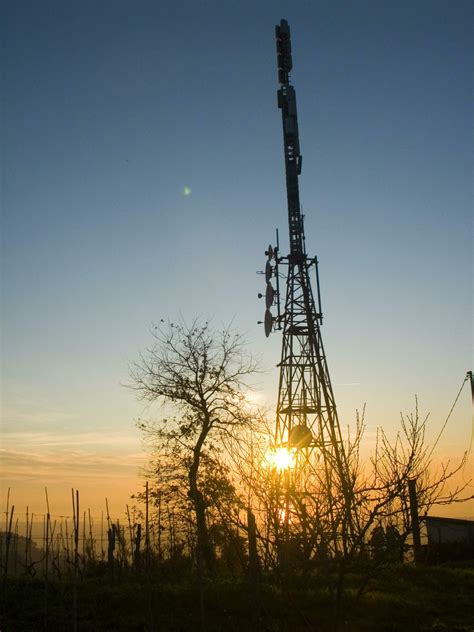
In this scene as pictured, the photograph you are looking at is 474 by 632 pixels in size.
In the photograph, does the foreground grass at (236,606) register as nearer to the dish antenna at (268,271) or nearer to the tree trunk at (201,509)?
the tree trunk at (201,509)

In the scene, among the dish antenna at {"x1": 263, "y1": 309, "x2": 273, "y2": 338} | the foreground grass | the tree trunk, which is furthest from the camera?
the dish antenna at {"x1": 263, "y1": 309, "x2": 273, "y2": 338}

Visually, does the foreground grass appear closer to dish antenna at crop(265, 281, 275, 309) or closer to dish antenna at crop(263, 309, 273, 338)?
dish antenna at crop(263, 309, 273, 338)

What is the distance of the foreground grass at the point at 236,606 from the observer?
1185 centimetres

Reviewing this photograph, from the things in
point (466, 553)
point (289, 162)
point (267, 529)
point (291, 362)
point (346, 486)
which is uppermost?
point (289, 162)

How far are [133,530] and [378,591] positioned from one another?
34.1ft

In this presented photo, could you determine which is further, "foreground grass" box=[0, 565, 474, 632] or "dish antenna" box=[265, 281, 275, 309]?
"dish antenna" box=[265, 281, 275, 309]

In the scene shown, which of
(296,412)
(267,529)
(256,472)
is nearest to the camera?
(267,529)

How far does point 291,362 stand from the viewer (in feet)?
79.5

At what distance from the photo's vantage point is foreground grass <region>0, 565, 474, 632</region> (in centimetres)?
1185

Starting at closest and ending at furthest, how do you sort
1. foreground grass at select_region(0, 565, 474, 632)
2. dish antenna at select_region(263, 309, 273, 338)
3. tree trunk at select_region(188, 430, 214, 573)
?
foreground grass at select_region(0, 565, 474, 632), tree trunk at select_region(188, 430, 214, 573), dish antenna at select_region(263, 309, 273, 338)

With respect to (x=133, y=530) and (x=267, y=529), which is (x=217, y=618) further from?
(x=133, y=530)

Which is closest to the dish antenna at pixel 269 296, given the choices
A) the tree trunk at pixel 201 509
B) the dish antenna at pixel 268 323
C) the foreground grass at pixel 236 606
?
the dish antenna at pixel 268 323

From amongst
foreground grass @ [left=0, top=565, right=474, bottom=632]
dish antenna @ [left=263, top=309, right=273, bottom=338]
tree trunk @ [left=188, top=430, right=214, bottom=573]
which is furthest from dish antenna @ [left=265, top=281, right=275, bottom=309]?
foreground grass @ [left=0, top=565, right=474, bottom=632]

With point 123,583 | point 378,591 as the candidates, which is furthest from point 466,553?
point 123,583
